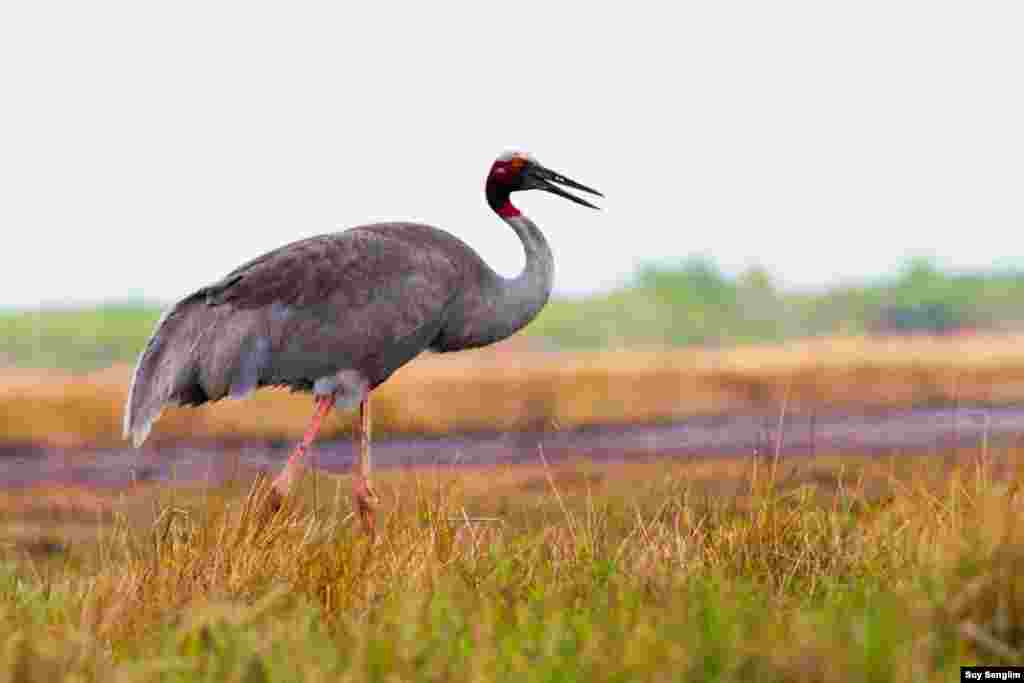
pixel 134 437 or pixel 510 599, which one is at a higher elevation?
pixel 134 437

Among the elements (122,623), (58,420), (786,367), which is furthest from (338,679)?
(786,367)

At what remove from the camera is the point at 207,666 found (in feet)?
Result: 16.7

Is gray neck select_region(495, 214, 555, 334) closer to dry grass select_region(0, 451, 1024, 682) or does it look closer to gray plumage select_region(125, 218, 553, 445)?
gray plumage select_region(125, 218, 553, 445)

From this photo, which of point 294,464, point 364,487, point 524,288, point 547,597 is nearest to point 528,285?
point 524,288

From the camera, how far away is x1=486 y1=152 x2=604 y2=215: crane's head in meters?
9.15

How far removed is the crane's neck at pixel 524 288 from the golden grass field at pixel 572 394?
36.6 feet

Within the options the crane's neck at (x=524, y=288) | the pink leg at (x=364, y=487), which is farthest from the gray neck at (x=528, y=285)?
the pink leg at (x=364, y=487)

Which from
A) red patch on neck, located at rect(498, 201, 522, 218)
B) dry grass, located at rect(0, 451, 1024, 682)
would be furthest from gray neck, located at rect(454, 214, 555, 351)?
dry grass, located at rect(0, 451, 1024, 682)

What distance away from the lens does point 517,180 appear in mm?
9180

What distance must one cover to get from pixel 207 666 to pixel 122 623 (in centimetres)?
100

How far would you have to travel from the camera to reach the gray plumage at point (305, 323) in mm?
8211

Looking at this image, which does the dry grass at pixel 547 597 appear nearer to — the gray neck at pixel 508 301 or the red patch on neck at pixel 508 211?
the gray neck at pixel 508 301

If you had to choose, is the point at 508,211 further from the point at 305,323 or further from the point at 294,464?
→ the point at 294,464

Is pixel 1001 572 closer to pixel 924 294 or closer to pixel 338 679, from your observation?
→ pixel 338 679
